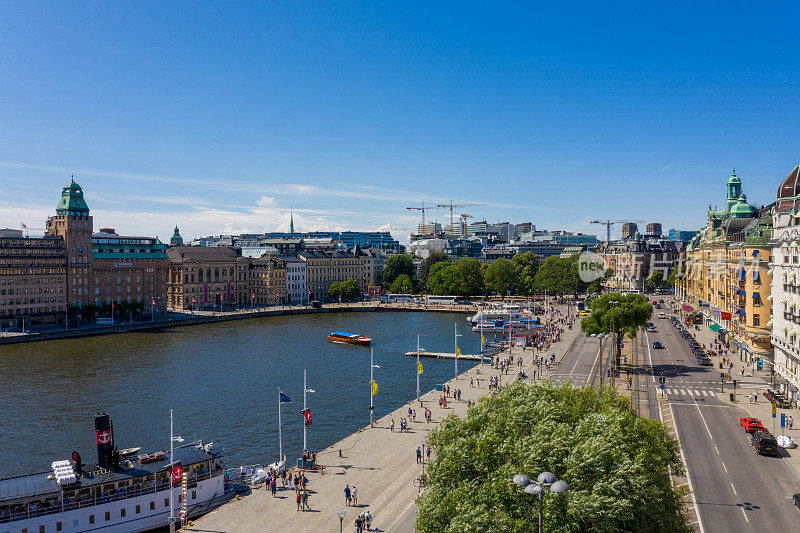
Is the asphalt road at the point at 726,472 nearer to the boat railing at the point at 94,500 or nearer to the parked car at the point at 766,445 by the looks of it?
the parked car at the point at 766,445

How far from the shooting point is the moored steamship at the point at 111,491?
31391 millimetres

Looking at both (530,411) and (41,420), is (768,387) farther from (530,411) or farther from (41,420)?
(41,420)

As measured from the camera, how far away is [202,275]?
150 meters

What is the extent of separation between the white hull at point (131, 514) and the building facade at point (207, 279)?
4315 inches

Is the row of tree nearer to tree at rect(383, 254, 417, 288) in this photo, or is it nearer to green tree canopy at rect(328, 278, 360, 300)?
tree at rect(383, 254, 417, 288)

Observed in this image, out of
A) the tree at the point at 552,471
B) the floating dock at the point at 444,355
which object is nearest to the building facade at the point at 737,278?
the floating dock at the point at 444,355

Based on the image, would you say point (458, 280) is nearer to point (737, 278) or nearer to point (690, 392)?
point (737, 278)

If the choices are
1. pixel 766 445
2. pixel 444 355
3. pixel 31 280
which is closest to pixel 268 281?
pixel 31 280

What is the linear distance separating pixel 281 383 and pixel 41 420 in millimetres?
21990

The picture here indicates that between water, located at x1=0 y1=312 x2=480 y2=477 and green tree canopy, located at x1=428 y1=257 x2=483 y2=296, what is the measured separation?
52395 mm

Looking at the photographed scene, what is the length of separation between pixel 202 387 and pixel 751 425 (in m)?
49.1

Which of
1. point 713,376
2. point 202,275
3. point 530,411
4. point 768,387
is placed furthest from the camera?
point 202,275

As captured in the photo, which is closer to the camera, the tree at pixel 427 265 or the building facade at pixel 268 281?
the building facade at pixel 268 281

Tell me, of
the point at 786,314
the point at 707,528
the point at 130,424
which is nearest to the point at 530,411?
the point at 707,528
